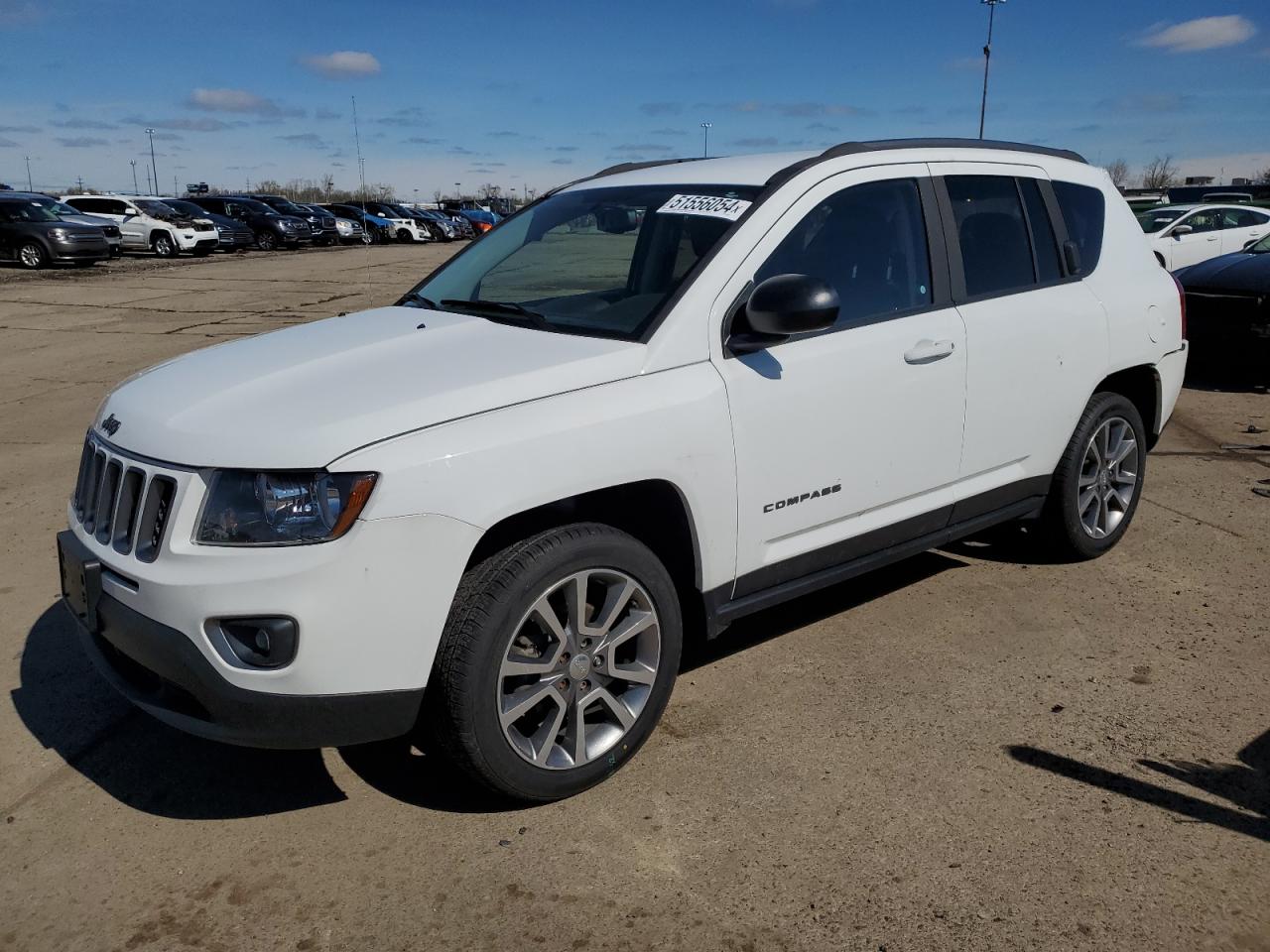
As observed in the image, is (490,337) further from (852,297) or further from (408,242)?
(408,242)

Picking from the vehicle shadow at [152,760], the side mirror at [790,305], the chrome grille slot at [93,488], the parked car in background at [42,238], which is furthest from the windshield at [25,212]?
the side mirror at [790,305]

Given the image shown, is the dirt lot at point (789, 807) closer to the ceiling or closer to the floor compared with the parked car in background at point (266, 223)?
closer to the floor

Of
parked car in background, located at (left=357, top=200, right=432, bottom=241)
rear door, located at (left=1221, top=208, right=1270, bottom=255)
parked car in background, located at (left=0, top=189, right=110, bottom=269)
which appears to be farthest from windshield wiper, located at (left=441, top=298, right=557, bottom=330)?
parked car in background, located at (left=357, top=200, right=432, bottom=241)

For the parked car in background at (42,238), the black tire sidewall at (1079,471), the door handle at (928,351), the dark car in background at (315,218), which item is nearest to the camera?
the door handle at (928,351)

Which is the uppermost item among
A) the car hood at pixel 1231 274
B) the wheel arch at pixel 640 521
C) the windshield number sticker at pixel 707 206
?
the windshield number sticker at pixel 707 206

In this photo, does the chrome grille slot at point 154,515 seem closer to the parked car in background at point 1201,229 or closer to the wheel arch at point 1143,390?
the wheel arch at point 1143,390

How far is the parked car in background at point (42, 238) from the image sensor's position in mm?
23094

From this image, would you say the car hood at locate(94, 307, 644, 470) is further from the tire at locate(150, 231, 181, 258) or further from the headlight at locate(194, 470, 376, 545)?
the tire at locate(150, 231, 181, 258)

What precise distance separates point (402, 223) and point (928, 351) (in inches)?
1551

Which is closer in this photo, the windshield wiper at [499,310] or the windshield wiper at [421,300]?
the windshield wiper at [499,310]

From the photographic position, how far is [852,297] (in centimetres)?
378

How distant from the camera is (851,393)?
11.9 ft

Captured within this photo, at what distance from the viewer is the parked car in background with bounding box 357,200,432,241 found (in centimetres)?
4081

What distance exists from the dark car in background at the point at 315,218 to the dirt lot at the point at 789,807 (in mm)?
33553
